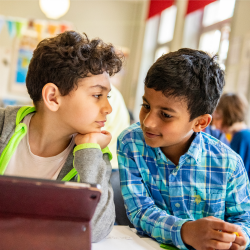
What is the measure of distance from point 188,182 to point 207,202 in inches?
3.8

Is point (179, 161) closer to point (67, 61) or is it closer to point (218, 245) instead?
point (218, 245)

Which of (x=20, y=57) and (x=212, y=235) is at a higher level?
(x=20, y=57)

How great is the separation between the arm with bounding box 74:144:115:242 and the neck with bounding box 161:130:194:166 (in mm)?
287

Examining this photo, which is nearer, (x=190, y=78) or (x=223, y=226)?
(x=223, y=226)

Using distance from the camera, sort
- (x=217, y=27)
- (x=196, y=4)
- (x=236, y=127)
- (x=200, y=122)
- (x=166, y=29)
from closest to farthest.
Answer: (x=200, y=122), (x=236, y=127), (x=217, y=27), (x=196, y=4), (x=166, y=29)

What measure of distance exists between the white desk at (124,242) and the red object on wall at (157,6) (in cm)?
542

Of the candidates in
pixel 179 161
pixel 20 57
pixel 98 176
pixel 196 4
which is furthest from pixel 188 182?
pixel 20 57

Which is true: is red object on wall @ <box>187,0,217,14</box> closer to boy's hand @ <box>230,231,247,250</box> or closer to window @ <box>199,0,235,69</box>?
window @ <box>199,0,235,69</box>

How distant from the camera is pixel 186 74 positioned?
1108 millimetres

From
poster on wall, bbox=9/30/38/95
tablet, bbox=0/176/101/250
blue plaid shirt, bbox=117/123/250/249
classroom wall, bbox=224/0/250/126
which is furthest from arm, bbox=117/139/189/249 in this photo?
poster on wall, bbox=9/30/38/95

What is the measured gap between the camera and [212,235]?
0.87 m

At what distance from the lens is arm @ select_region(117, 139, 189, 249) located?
0.95 metres

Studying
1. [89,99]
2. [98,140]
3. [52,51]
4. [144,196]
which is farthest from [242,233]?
[52,51]

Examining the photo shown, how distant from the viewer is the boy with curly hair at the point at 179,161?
1.10 m
